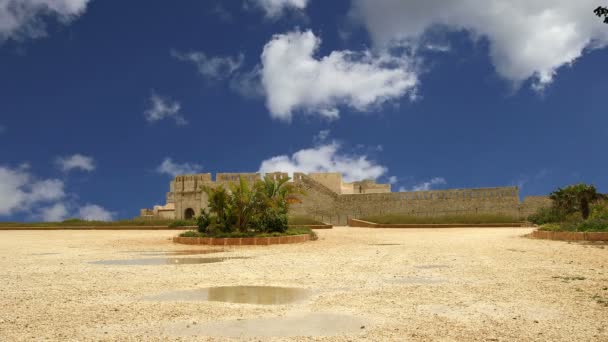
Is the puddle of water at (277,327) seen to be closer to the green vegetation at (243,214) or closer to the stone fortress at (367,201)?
the green vegetation at (243,214)

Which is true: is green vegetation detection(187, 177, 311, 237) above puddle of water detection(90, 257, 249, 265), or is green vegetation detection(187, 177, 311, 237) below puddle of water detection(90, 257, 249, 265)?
above

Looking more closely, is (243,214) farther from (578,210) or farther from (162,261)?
(578,210)

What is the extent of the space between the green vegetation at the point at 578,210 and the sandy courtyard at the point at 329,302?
6.10 meters

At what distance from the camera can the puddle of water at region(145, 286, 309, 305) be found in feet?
18.0

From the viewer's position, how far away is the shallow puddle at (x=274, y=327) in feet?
13.3

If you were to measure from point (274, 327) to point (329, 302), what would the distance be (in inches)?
45.9

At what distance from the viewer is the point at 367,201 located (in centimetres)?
3803

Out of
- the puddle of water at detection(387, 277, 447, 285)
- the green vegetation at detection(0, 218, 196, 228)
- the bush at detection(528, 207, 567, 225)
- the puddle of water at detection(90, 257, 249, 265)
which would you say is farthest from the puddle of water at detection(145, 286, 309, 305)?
the green vegetation at detection(0, 218, 196, 228)

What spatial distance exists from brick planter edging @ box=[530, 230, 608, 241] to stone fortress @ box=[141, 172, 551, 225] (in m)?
18.4

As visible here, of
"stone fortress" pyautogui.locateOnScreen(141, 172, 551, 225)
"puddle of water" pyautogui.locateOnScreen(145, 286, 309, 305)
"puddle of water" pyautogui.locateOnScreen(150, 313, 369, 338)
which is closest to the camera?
"puddle of water" pyautogui.locateOnScreen(150, 313, 369, 338)

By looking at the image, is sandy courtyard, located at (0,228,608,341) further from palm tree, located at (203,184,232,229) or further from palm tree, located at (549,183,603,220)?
palm tree, located at (549,183,603,220)

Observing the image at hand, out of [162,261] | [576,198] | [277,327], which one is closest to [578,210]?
[576,198]

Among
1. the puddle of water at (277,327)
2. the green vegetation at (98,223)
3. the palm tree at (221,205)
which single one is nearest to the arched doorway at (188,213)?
the green vegetation at (98,223)

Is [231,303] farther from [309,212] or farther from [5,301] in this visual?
[309,212]
